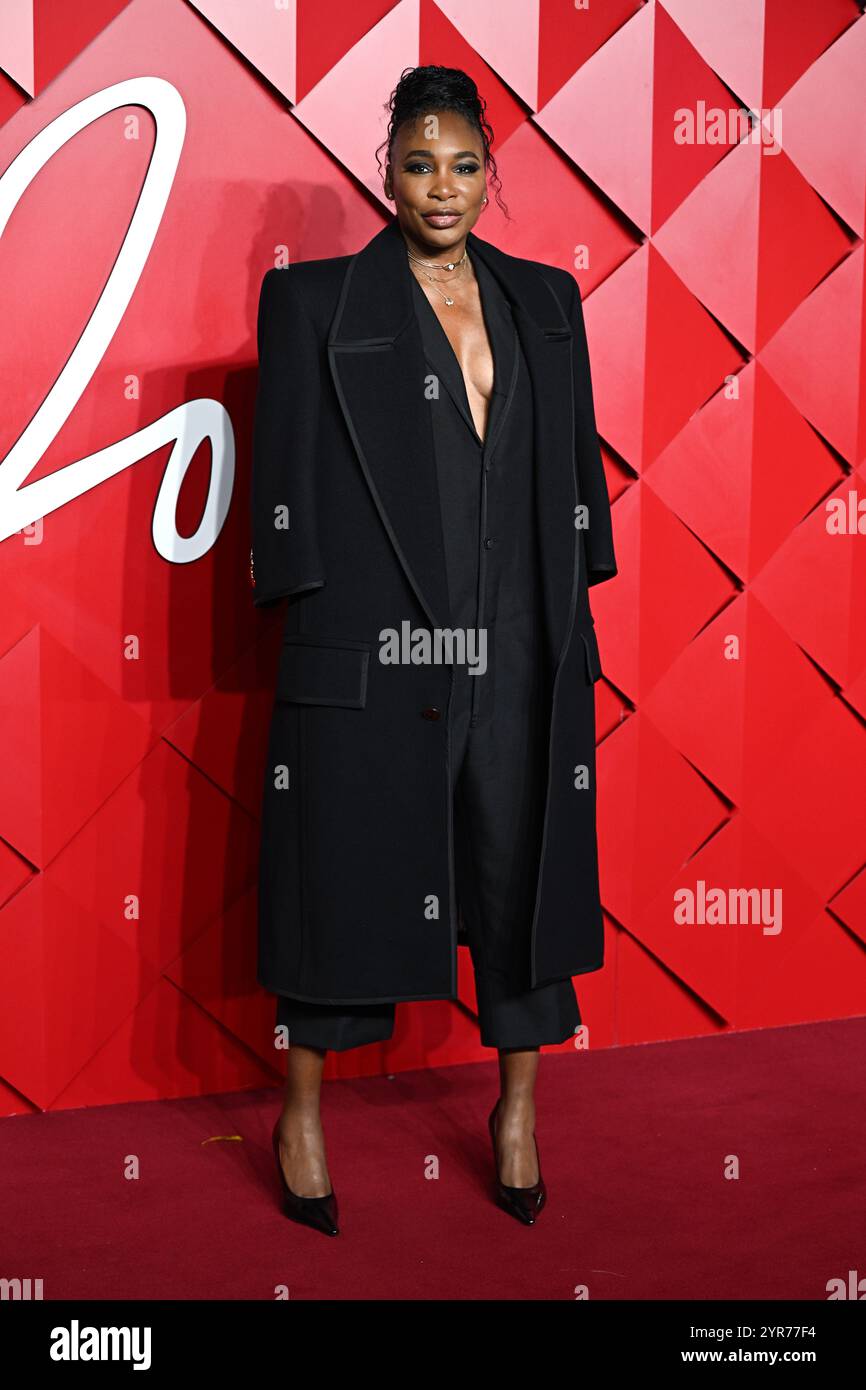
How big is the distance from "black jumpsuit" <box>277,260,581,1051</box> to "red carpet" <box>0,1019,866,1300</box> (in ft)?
0.91

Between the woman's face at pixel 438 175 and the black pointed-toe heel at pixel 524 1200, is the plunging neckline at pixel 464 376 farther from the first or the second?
the black pointed-toe heel at pixel 524 1200

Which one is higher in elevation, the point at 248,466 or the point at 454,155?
the point at 454,155

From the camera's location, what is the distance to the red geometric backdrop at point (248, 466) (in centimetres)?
249

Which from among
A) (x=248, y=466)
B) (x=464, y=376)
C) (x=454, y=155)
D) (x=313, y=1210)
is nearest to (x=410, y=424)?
(x=464, y=376)

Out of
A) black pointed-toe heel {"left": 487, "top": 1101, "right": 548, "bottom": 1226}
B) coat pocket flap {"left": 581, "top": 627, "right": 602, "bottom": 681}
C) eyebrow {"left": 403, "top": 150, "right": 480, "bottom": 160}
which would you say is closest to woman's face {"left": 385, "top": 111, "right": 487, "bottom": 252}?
eyebrow {"left": 403, "top": 150, "right": 480, "bottom": 160}

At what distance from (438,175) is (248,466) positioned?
0.69 metres

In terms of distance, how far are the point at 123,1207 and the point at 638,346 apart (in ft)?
6.05

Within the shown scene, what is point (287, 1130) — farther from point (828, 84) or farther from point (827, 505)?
point (828, 84)

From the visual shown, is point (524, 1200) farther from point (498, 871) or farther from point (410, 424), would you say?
point (410, 424)

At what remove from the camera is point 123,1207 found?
222cm

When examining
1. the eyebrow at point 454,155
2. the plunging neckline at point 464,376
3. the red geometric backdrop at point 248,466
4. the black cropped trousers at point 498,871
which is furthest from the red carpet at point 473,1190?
the eyebrow at point 454,155

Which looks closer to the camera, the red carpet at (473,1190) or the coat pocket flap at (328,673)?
the red carpet at (473,1190)

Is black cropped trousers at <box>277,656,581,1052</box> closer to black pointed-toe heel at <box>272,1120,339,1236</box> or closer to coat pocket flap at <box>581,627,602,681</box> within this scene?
→ coat pocket flap at <box>581,627,602,681</box>

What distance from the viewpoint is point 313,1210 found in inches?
85.0
